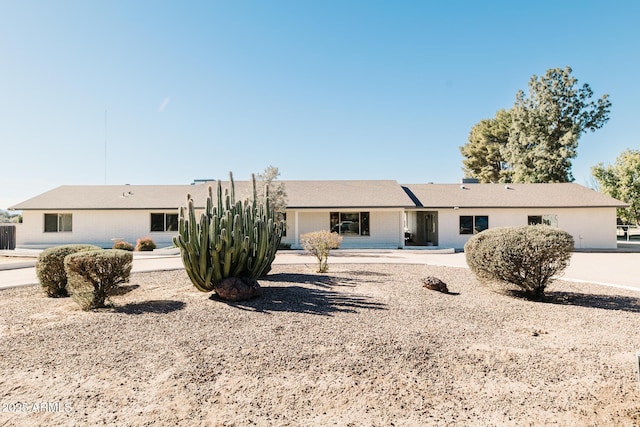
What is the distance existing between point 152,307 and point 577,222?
84.2 feet

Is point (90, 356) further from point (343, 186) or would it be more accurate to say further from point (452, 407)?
point (343, 186)

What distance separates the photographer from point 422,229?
86.4ft

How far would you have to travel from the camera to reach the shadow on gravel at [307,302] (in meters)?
6.54

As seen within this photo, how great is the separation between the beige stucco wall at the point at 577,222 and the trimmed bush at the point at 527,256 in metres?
15.4

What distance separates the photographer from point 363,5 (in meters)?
14.0

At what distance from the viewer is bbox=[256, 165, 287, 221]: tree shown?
19531 millimetres

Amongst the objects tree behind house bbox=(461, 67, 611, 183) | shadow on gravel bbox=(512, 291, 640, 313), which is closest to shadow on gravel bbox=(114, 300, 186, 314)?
shadow on gravel bbox=(512, 291, 640, 313)

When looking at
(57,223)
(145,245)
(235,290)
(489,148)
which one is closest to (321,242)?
(235,290)

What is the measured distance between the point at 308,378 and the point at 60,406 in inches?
99.2

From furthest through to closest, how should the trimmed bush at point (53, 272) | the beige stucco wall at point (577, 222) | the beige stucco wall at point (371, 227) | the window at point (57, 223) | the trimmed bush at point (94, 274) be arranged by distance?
the window at point (57, 223)
the beige stucco wall at point (371, 227)
the beige stucco wall at point (577, 222)
the trimmed bush at point (53, 272)
the trimmed bush at point (94, 274)

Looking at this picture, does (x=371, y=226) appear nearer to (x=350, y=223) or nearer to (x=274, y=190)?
(x=350, y=223)

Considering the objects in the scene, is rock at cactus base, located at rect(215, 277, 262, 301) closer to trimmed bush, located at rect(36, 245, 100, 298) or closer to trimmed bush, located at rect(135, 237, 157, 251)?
trimmed bush, located at rect(36, 245, 100, 298)

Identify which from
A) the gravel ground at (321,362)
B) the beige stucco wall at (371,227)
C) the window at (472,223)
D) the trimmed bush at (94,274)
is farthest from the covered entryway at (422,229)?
the trimmed bush at (94,274)

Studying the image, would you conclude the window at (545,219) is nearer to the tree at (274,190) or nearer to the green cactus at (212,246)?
the tree at (274,190)
